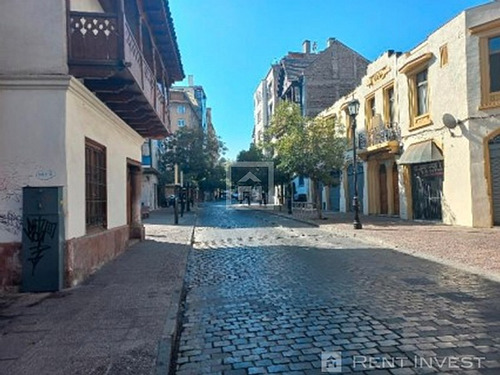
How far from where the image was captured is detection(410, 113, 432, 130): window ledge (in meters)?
19.3

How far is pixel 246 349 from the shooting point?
4.78m

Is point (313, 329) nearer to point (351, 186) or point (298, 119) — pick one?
point (298, 119)

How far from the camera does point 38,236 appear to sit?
285 inches

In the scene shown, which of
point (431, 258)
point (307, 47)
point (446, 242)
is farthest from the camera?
point (307, 47)

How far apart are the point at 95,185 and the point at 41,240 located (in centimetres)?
270

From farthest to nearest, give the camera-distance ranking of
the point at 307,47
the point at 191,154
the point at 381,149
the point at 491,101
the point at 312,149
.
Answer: the point at 307,47 < the point at 191,154 < the point at 381,149 < the point at 312,149 < the point at 491,101

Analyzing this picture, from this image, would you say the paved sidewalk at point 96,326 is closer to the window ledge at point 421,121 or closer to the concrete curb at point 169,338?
the concrete curb at point 169,338

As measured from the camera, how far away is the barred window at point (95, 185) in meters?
9.12

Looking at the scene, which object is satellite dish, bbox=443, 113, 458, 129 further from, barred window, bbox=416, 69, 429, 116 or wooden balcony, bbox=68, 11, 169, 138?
wooden balcony, bbox=68, 11, 169, 138

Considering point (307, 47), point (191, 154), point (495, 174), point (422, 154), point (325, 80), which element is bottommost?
point (495, 174)

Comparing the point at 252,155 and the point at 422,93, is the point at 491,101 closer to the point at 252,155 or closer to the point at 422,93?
the point at 422,93

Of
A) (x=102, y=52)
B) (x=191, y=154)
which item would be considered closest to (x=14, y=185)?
(x=102, y=52)

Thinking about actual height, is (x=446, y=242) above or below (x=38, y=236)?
below

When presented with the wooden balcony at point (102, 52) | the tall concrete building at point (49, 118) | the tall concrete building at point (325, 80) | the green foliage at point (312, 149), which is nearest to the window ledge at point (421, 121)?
the green foliage at point (312, 149)
